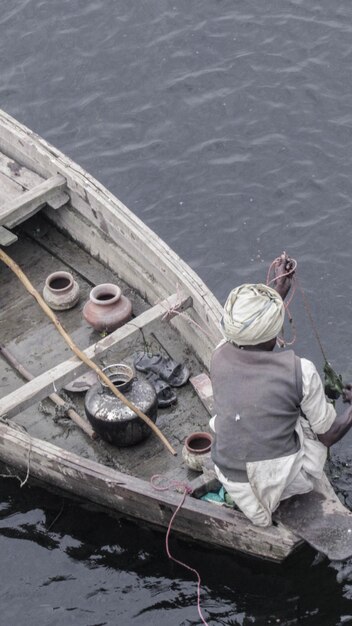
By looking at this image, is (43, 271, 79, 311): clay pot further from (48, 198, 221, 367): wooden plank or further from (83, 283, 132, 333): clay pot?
(48, 198, 221, 367): wooden plank

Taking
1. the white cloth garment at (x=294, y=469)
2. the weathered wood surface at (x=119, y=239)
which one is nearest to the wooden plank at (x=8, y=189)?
the weathered wood surface at (x=119, y=239)

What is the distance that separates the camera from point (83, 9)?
16109 mm

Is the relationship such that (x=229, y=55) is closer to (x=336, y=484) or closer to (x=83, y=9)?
(x=83, y=9)

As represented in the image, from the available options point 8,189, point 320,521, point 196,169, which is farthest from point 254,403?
point 196,169

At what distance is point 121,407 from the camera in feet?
29.1

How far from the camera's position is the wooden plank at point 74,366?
29.2ft

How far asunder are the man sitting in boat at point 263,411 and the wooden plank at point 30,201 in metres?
4.55

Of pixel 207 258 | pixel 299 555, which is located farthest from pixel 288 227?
pixel 299 555

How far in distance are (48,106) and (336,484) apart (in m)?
7.99

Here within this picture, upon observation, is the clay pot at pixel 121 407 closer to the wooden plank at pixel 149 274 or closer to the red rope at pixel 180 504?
the red rope at pixel 180 504

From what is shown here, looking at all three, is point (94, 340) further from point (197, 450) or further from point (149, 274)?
point (197, 450)

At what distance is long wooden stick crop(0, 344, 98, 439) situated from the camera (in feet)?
30.6

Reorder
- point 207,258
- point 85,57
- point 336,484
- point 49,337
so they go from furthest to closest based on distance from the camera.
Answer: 1. point 85,57
2. point 207,258
3. point 49,337
4. point 336,484

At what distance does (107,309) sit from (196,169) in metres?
3.99
